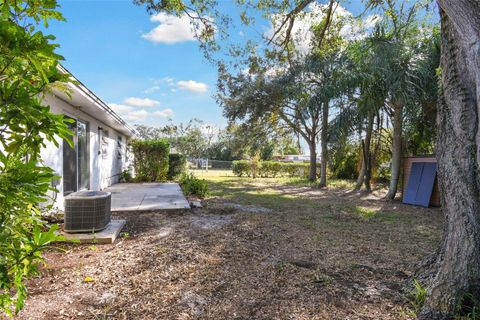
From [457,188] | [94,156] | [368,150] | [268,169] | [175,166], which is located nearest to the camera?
[457,188]

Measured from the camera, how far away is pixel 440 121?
2.90 metres

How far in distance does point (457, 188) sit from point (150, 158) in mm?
12448

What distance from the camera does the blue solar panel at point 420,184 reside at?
9.06 m

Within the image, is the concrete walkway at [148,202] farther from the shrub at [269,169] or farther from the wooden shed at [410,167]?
the shrub at [269,169]

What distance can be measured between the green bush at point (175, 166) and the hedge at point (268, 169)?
7202 mm

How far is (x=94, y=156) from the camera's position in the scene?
9141mm

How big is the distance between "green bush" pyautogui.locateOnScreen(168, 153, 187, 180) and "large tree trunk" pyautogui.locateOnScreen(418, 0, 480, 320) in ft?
42.7

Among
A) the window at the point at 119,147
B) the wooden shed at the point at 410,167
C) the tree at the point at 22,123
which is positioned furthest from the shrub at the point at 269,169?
the tree at the point at 22,123

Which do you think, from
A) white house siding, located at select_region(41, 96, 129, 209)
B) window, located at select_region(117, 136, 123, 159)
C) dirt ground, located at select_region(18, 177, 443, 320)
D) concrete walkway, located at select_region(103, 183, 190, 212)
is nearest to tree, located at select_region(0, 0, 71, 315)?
dirt ground, located at select_region(18, 177, 443, 320)

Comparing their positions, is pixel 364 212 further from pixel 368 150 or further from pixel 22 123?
pixel 22 123

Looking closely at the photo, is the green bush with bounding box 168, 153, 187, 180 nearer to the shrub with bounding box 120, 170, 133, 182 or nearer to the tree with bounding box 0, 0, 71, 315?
the shrub with bounding box 120, 170, 133, 182

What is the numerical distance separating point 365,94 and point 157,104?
35.8 metres

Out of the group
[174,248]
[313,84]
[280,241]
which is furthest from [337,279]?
[313,84]

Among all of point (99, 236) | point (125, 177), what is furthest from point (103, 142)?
point (99, 236)
